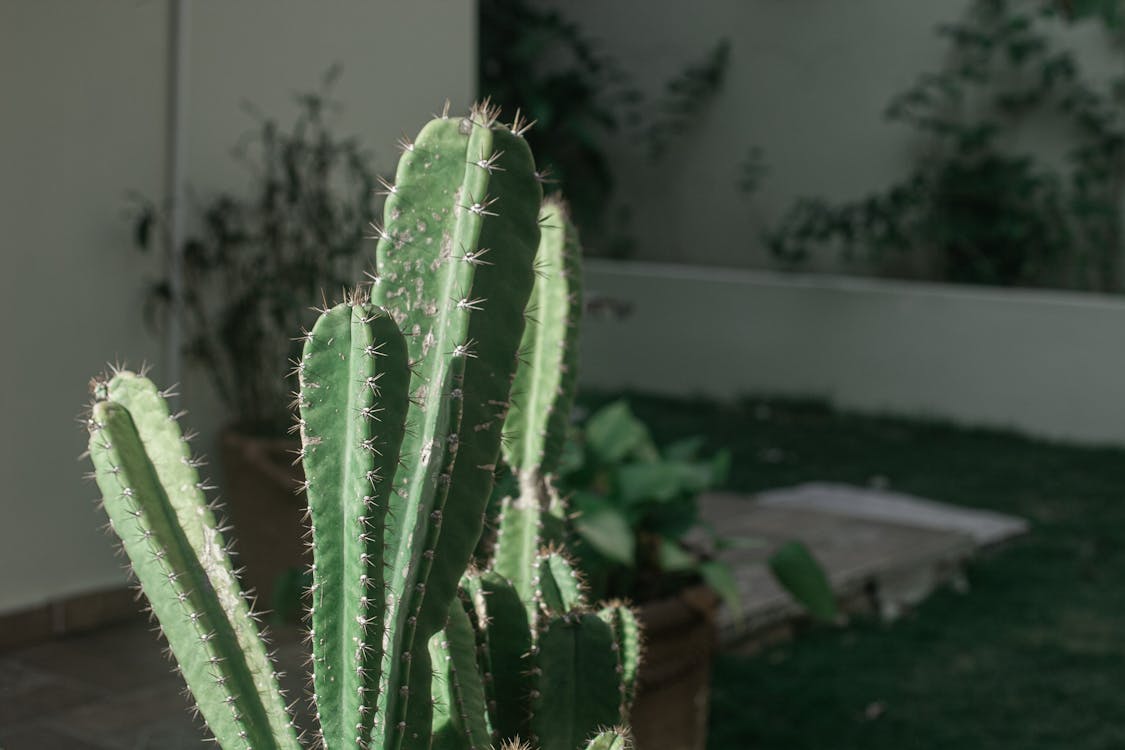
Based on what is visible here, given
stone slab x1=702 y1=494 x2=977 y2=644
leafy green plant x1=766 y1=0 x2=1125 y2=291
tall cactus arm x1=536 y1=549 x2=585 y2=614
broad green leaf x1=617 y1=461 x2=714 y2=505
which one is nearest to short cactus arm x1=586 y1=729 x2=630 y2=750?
tall cactus arm x1=536 y1=549 x2=585 y2=614

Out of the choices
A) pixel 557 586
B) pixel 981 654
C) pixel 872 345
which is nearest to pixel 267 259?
pixel 981 654

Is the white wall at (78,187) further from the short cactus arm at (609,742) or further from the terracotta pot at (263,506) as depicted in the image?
the short cactus arm at (609,742)

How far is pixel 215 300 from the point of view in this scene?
4445mm

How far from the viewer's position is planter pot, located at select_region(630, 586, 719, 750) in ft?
9.41

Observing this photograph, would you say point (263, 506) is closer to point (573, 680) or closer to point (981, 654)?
point (981, 654)

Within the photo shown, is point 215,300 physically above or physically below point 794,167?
below

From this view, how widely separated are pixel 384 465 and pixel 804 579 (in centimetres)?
202

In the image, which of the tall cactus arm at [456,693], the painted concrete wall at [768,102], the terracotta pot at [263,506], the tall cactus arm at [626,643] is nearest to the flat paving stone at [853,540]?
the terracotta pot at [263,506]

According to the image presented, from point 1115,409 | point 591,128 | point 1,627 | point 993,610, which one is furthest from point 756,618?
point 591,128

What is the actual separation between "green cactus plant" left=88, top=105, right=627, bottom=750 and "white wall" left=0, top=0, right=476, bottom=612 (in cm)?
245

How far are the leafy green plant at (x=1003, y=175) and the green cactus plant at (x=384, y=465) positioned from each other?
7.05 meters

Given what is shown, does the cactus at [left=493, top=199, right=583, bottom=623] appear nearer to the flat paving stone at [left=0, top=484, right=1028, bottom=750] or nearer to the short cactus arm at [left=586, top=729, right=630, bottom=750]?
the short cactus arm at [left=586, top=729, right=630, bottom=750]

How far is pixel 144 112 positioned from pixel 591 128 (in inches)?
236

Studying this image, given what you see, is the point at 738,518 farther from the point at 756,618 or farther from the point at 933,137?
the point at 933,137
